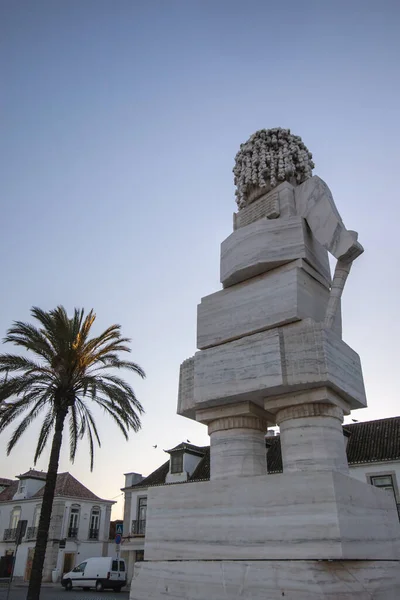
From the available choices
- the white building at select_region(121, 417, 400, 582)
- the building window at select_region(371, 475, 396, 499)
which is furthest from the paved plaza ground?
the building window at select_region(371, 475, 396, 499)

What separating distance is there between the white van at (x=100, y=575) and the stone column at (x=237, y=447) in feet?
79.2

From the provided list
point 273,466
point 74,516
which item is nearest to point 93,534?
point 74,516

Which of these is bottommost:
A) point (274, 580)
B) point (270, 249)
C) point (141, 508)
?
point (274, 580)

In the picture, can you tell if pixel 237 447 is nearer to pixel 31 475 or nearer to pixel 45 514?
pixel 45 514

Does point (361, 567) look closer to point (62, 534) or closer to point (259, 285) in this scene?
point (259, 285)

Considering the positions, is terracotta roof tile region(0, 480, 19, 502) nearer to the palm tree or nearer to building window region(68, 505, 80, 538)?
building window region(68, 505, 80, 538)

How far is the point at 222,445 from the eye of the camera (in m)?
4.50

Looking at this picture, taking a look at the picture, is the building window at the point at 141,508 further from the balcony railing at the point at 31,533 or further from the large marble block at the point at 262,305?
the large marble block at the point at 262,305

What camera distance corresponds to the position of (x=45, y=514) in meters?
13.2

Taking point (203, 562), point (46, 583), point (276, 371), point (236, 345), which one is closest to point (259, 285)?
point (236, 345)

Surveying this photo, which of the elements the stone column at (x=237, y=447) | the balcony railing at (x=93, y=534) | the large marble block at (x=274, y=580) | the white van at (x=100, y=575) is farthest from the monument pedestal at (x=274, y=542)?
the balcony railing at (x=93, y=534)

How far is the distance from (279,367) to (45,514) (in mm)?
11823

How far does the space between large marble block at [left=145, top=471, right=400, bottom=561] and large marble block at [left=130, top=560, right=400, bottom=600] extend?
8 cm

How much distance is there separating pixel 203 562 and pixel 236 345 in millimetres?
1886
